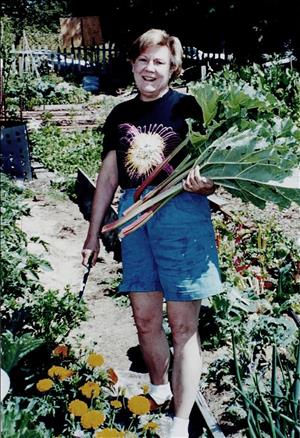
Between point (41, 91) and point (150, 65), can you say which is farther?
point (41, 91)

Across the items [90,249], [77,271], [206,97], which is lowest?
[77,271]

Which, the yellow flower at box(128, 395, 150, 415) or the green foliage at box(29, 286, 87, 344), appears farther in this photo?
the green foliage at box(29, 286, 87, 344)

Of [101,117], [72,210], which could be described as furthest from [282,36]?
[72,210]

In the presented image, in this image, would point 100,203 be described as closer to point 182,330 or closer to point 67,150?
point 182,330

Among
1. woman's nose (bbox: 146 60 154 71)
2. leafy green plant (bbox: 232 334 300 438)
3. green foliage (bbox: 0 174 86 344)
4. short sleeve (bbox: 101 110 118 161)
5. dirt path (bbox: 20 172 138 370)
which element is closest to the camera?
leafy green plant (bbox: 232 334 300 438)


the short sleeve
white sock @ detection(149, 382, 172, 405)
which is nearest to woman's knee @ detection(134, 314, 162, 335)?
white sock @ detection(149, 382, 172, 405)

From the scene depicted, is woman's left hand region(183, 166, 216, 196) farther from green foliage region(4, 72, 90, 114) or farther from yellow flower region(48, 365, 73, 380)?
green foliage region(4, 72, 90, 114)

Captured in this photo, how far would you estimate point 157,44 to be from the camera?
2.49 meters

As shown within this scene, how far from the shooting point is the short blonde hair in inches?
98.2

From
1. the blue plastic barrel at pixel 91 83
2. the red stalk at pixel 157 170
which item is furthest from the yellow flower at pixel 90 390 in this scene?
the blue plastic barrel at pixel 91 83

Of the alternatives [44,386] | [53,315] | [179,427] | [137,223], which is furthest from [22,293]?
[179,427]

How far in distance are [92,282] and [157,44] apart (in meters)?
2.66

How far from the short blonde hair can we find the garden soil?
3.72ft

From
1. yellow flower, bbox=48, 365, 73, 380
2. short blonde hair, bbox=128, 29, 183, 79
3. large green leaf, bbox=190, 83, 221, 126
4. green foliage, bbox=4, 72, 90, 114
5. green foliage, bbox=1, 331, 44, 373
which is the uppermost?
short blonde hair, bbox=128, 29, 183, 79
